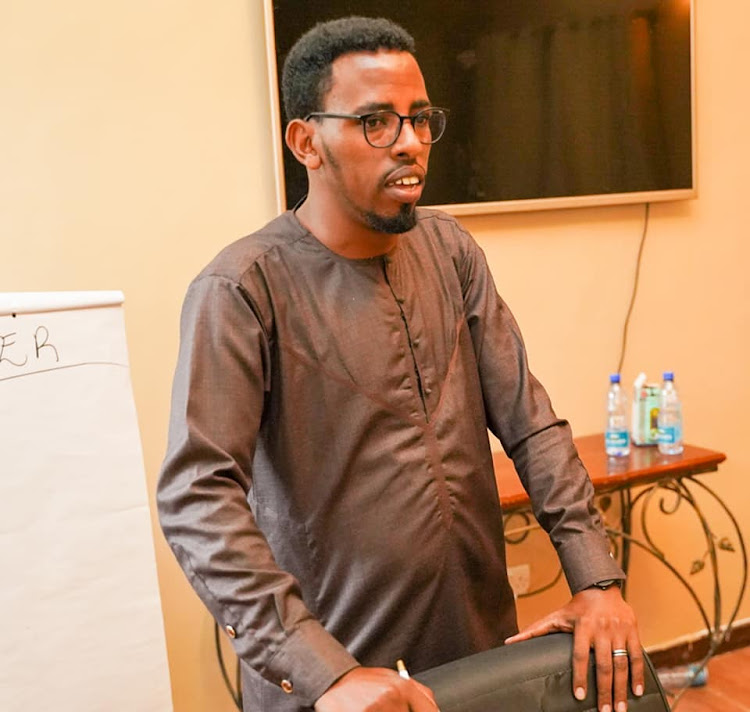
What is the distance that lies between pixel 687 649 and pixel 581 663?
78.6 inches

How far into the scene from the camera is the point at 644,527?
285 centimetres

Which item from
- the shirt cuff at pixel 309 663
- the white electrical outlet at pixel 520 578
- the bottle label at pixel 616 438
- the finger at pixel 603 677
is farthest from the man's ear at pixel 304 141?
the white electrical outlet at pixel 520 578

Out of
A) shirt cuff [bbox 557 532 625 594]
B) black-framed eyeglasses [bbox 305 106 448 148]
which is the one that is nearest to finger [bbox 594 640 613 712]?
shirt cuff [bbox 557 532 625 594]

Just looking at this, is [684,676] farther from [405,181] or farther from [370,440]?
[405,181]

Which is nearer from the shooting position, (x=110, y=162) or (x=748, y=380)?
(x=110, y=162)

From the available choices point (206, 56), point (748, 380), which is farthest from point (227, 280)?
point (748, 380)

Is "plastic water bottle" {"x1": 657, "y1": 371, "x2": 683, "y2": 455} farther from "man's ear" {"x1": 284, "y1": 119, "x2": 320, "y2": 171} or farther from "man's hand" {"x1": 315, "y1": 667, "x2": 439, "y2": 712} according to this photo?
"man's hand" {"x1": 315, "y1": 667, "x2": 439, "y2": 712}

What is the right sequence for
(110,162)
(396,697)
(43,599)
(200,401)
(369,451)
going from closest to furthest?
(396,697)
(200,401)
(369,451)
(43,599)
(110,162)

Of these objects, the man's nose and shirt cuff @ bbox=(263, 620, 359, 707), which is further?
the man's nose

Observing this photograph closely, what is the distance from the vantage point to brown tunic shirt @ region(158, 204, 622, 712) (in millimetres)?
1331

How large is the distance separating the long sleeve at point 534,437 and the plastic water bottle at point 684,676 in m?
1.61

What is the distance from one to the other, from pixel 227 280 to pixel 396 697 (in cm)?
63

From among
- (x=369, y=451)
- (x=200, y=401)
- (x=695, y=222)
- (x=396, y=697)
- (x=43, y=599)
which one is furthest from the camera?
(x=695, y=222)

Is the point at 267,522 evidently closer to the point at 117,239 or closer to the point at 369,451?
the point at 369,451
